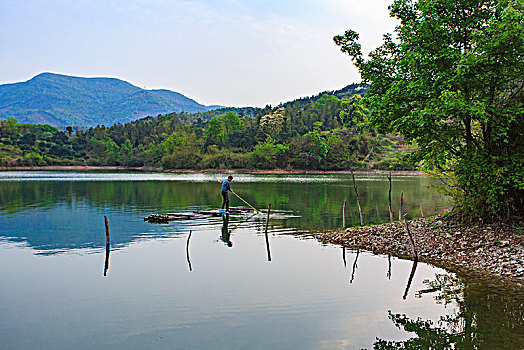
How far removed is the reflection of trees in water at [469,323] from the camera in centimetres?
875

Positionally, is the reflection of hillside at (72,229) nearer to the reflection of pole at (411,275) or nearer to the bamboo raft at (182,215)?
the bamboo raft at (182,215)

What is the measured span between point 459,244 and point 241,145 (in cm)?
13520

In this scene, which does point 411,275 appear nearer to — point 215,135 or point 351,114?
point 351,114

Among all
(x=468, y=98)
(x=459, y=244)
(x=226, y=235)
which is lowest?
(x=226, y=235)

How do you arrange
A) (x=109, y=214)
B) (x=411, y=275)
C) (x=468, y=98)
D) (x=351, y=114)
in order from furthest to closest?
(x=351, y=114) < (x=109, y=214) < (x=468, y=98) < (x=411, y=275)

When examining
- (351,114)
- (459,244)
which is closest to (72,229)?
(459,244)

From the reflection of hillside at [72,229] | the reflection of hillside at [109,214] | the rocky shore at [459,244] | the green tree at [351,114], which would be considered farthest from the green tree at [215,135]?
the rocky shore at [459,244]

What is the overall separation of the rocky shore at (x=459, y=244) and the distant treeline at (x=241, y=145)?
97.5m

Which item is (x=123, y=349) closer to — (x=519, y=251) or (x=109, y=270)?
(x=109, y=270)

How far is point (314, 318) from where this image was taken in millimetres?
10273

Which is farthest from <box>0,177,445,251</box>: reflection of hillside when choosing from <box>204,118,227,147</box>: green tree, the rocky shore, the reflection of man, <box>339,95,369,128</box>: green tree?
<box>204,118,227,147</box>: green tree

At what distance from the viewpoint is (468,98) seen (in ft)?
51.4

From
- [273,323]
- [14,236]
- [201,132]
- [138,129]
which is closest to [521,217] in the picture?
[273,323]

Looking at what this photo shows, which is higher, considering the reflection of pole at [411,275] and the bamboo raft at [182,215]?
the bamboo raft at [182,215]
